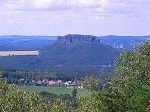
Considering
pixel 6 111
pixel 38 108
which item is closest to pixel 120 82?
pixel 38 108

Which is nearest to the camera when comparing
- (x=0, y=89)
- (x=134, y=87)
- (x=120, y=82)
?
(x=134, y=87)

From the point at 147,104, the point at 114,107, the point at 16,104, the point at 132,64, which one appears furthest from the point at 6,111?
the point at 132,64

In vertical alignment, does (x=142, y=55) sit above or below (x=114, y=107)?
above

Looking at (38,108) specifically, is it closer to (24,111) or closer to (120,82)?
(24,111)

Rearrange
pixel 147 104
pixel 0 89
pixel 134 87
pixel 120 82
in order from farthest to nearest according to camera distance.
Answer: pixel 0 89 < pixel 120 82 < pixel 134 87 < pixel 147 104

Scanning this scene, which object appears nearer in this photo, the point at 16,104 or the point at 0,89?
the point at 16,104

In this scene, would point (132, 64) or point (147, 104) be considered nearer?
point (147, 104)

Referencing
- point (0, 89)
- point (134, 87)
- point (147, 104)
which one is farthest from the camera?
point (0, 89)

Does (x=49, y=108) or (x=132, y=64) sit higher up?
(x=132, y=64)

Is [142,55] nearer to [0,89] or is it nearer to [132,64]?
[132,64]
